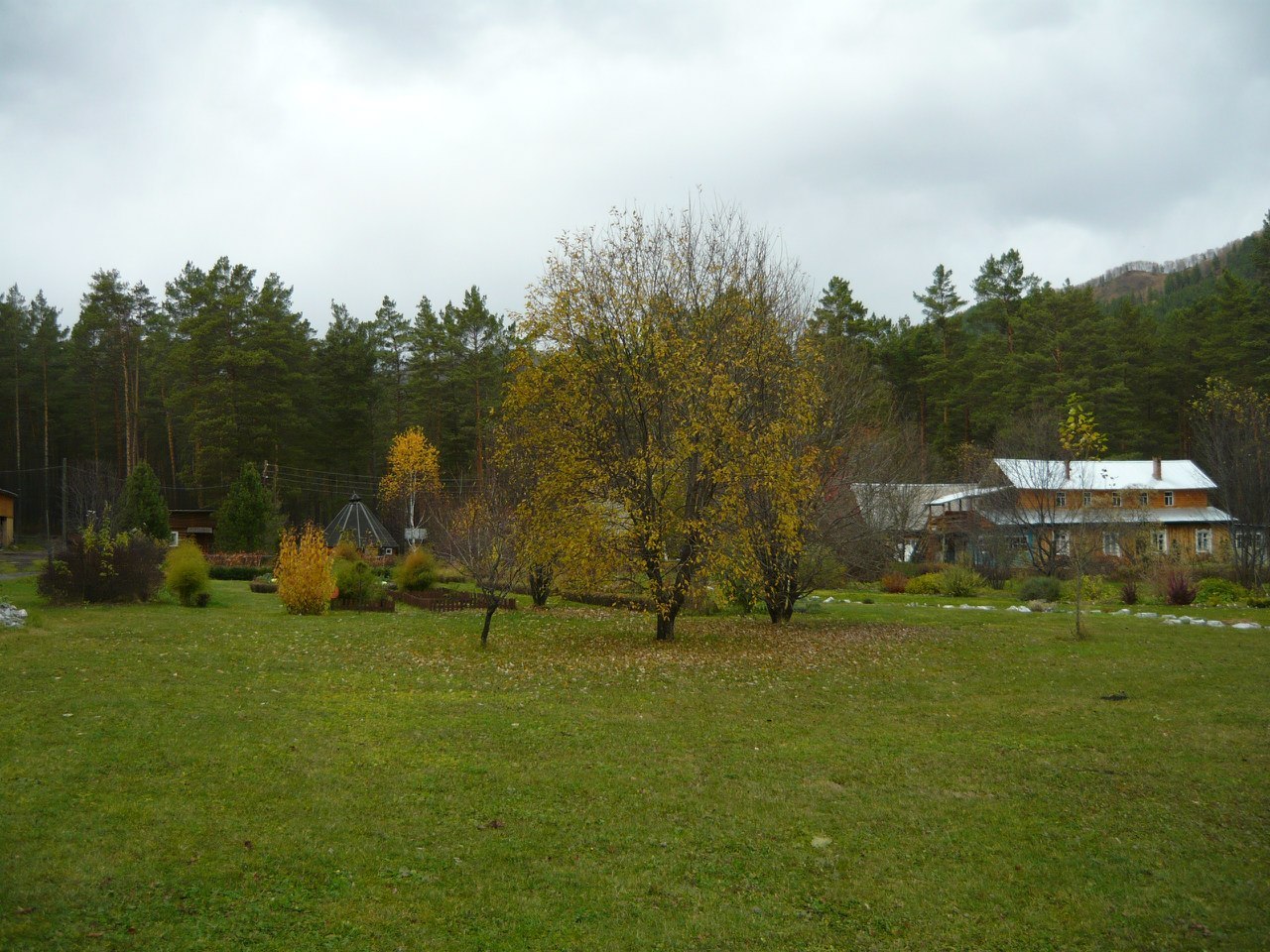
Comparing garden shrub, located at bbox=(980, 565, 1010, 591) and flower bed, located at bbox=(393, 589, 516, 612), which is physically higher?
flower bed, located at bbox=(393, 589, 516, 612)

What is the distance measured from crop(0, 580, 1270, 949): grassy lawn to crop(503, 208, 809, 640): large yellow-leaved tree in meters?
3.14

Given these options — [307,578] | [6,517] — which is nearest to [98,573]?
[307,578]

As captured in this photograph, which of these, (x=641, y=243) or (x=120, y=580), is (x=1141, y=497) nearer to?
(x=641, y=243)

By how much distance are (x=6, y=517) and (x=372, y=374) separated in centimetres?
2153

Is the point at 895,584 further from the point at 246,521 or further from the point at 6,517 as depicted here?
the point at 6,517

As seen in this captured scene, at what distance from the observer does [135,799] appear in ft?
19.1

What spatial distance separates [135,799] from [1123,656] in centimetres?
1383

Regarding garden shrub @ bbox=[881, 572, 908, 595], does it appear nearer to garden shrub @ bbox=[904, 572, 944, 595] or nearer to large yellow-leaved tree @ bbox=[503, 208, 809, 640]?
garden shrub @ bbox=[904, 572, 944, 595]

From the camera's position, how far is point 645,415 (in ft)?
50.1

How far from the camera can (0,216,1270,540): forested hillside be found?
148 feet

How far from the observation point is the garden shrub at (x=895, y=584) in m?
30.1

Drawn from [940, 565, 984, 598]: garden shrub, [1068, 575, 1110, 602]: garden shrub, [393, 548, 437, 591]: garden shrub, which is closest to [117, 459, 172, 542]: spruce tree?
[393, 548, 437, 591]: garden shrub

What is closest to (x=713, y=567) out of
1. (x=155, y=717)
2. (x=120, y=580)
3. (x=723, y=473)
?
(x=723, y=473)

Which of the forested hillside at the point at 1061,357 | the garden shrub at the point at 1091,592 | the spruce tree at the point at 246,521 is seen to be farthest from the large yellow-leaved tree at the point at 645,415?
the forested hillside at the point at 1061,357
